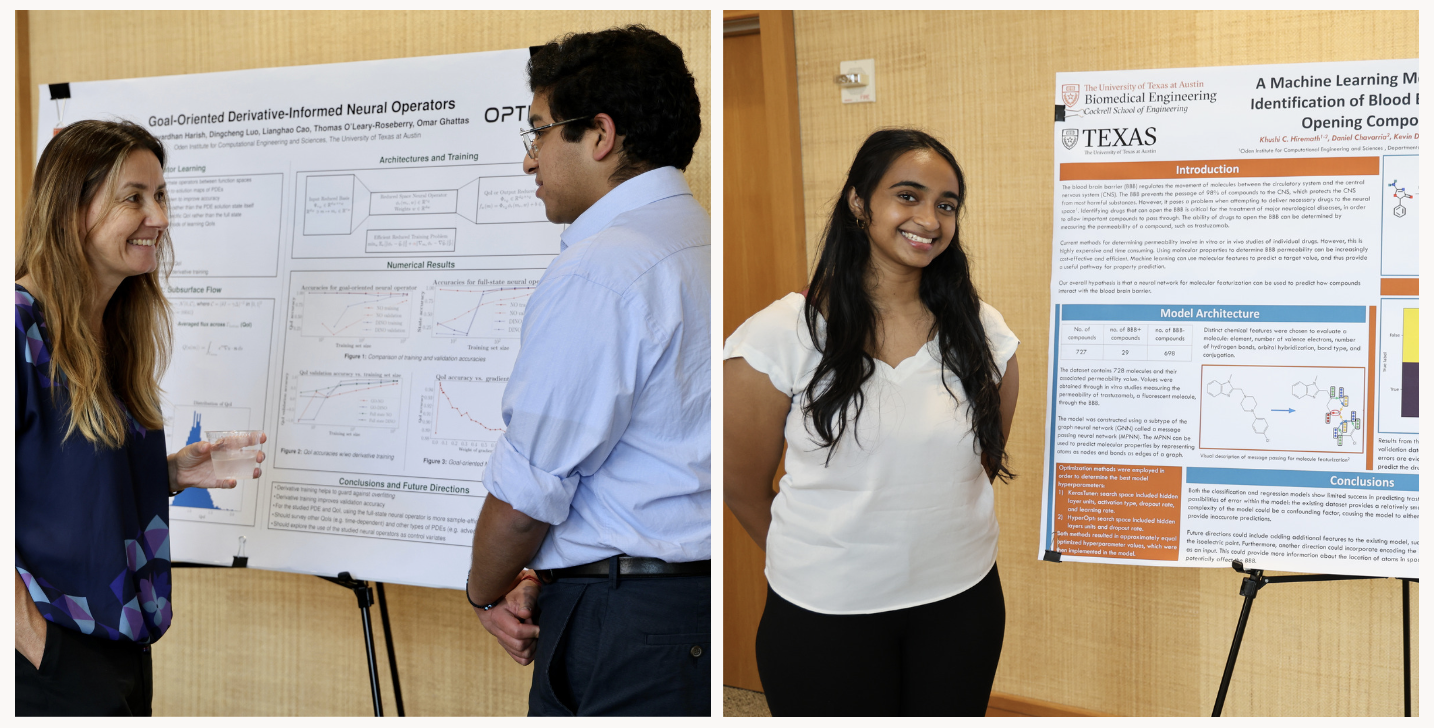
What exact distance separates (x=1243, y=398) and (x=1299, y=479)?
0.17 meters

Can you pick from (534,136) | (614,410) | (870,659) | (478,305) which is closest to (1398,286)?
(870,659)

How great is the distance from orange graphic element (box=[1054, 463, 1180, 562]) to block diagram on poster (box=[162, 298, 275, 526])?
181cm

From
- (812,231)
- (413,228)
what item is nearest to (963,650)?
(812,231)

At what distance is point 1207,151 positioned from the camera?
1.52 m

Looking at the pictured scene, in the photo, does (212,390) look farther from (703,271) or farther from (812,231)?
(812,231)

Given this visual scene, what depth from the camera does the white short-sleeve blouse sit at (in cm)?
120

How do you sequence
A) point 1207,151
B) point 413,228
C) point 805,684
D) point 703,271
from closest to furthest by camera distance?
point 805,684 < point 703,271 < point 1207,151 < point 413,228

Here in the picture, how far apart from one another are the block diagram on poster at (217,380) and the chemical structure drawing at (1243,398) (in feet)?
6.64

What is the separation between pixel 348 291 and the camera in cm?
211

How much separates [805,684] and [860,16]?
3.39 feet

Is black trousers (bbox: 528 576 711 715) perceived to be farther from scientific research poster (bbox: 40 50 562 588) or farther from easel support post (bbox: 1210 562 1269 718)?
easel support post (bbox: 1210 562 1269 718)

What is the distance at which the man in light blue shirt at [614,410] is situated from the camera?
1331 millimetres

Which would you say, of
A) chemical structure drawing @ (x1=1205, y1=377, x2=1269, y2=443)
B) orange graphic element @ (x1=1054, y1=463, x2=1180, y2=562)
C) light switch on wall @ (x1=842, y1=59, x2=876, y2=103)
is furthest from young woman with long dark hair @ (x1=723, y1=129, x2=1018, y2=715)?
chemical structure drawing @ (x1=1205, y1=377, x2=1269, y2=443)

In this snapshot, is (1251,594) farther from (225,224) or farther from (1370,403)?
(225,224)
